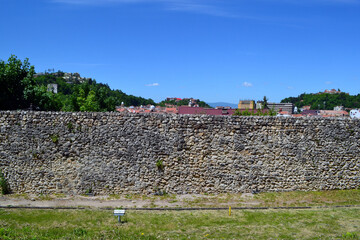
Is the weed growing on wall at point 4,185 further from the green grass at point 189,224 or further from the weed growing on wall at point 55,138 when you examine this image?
the weed growing on wall at point 55,138

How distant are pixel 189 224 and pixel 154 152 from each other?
4355 millimetres

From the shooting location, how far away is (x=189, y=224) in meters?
11.8

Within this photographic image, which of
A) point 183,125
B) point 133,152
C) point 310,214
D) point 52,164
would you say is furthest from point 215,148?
point 52,164

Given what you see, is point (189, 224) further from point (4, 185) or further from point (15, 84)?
point (15, 84)

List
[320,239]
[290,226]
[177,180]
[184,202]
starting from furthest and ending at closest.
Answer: [177,180] < [184,202] < [290,226] < [320,239]

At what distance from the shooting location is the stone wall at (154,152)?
1509 centimetres

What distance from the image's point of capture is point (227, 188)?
1534cm

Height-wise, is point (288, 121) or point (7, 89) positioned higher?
point (7, 89)

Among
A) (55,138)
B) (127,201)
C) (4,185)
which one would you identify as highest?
(55,138)

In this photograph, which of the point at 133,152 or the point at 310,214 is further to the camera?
the point at 133,152

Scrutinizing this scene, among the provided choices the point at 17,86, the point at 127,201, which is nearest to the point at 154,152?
the point at 127,201

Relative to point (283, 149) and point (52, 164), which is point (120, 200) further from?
point (283, 149)

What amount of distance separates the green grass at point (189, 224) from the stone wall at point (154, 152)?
7.49 feet

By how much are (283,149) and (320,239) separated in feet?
18.9
